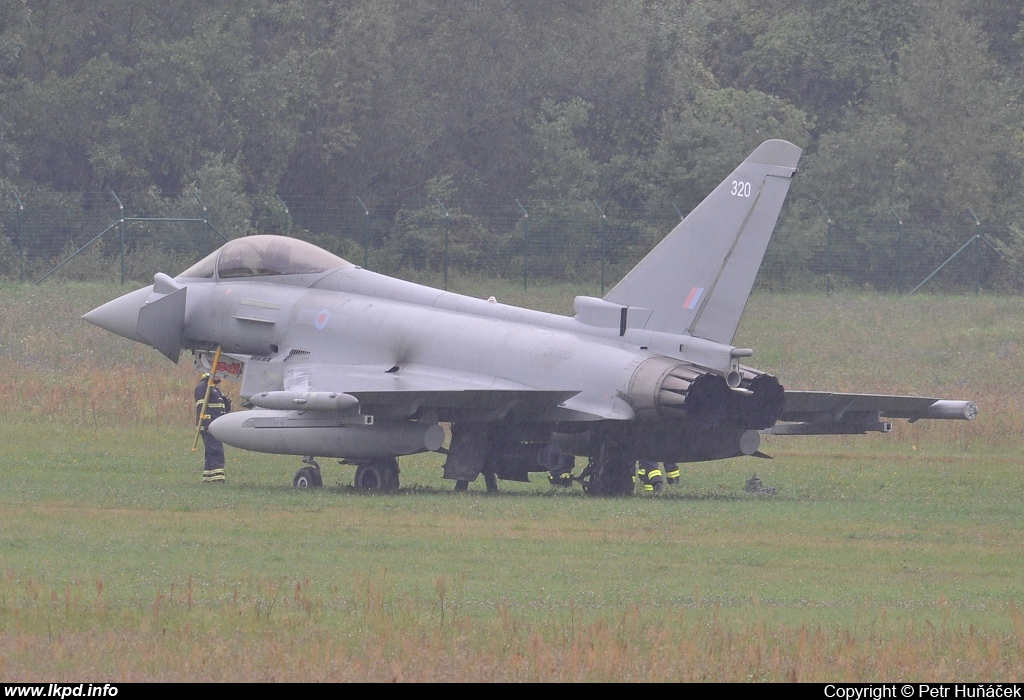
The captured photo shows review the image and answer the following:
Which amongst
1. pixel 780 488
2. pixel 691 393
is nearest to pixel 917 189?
pixel 780 488

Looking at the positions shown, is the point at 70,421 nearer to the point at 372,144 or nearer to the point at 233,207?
the point at 233,207

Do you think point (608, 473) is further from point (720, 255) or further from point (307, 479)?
point (307, 479)

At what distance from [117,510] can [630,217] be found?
3541 centimetres

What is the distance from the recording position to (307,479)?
18781 millimetres

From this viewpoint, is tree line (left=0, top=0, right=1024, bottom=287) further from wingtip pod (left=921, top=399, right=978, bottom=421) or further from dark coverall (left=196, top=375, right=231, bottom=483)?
wingtip pod (left=921, top=399, right=978, bottom=421)

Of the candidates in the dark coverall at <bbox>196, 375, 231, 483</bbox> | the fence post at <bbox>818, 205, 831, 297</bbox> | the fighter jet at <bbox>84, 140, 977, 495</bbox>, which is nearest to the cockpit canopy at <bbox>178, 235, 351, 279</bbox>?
the fighter jet at <bbox>84, 140, 977, 495</bbox>

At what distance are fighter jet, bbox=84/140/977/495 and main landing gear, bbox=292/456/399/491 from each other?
20mm

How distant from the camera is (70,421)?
82.1 ft

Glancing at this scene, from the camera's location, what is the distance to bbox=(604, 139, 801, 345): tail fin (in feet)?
54.7

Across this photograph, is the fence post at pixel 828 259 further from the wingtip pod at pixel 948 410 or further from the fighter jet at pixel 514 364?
the fighter jet at pixel 514 364

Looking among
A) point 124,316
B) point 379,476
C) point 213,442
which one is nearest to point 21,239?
point 124,316

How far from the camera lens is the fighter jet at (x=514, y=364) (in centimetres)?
1672

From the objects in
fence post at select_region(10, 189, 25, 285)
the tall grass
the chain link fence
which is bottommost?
the tall grass

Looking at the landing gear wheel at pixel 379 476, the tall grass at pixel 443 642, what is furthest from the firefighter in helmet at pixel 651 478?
the tall grass at pixel 443 642
